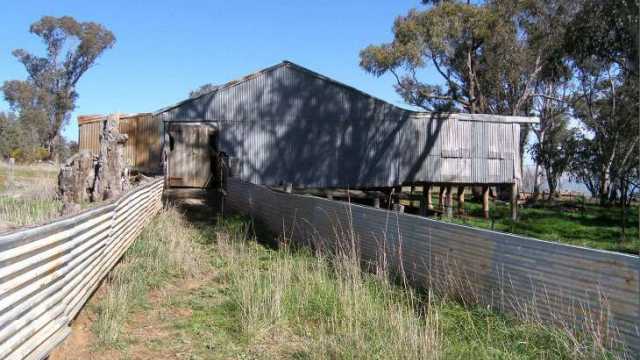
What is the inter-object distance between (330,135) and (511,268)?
49.0 ft

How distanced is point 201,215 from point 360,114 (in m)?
7.69

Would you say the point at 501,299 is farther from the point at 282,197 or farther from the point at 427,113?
the point at 427,113

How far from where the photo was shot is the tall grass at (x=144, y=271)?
5688 mm

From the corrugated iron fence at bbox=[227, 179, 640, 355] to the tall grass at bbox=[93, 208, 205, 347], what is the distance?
2.28 m

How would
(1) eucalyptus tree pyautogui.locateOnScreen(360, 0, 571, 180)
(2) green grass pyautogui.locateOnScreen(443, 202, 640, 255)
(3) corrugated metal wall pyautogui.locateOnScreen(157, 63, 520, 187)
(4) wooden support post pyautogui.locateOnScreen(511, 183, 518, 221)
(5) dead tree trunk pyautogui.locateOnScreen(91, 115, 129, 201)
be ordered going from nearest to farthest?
(5) dead tree trunk pyautogui.locateOnScreen(91, 115, 129, 201)
(2) green grass pyautogui.locateOnScreen(443, 202, 640, 255)
(3) corrugated metal wall pyautogui.locateOnScreen(157, 63, 520, 187)
(4) wooden support post pyautogui.locateOnScreen(511, 183, 518, 221)
(1) eucalyptus tree pyautogui.locateOnScreen(360, 0, 571, 180)

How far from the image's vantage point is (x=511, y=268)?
552 cm

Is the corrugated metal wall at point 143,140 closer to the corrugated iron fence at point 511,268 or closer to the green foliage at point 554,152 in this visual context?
the corrugated iron fence at point 511,268

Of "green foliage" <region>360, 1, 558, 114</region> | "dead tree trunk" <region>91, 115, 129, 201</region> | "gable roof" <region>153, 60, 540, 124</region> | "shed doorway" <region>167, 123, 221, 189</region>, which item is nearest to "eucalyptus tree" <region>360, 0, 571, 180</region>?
"green foliage" <region>360, 1, 558, 114</region>

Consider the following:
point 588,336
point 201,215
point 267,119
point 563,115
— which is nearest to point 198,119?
point 267,119

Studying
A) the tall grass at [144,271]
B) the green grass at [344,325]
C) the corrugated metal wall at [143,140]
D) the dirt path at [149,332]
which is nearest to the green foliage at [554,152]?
the corrugated metal wall at [143,140]

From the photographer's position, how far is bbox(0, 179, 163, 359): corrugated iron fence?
12.1ft

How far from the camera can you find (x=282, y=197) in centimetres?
1155

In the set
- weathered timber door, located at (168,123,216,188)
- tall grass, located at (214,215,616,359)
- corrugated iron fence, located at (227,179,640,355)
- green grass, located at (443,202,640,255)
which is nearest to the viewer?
corrugated iron fence, located at (227,179,640,355)

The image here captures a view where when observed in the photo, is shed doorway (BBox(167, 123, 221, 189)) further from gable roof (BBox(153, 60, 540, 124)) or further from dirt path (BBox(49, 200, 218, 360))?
dirt path (BBox(49, 200, 218, 360))
